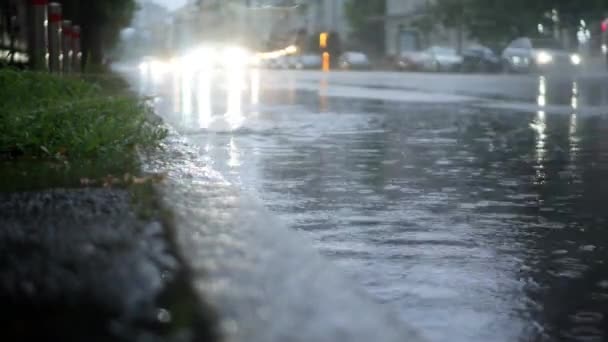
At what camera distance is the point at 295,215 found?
934cm

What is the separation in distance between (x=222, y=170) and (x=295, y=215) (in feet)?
10.5

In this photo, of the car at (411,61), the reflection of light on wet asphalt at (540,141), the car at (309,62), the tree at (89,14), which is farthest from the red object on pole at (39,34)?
the car at (309,62)

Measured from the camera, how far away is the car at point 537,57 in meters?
54.4

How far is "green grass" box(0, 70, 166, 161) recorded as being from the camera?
38.0ft

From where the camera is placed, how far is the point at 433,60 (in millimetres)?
63188

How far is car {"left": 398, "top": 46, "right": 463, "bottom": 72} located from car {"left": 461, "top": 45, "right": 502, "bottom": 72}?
0.85 metres

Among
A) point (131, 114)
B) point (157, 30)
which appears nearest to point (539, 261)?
point (131, 114)

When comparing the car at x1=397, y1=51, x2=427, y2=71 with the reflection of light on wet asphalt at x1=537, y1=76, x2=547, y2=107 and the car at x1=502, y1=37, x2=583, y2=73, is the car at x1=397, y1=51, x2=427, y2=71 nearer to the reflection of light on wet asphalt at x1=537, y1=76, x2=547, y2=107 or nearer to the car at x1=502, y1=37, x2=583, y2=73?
the car at x1=502, y1=37, x2=583, y2=73

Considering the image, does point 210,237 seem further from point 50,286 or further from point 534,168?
point 534,168

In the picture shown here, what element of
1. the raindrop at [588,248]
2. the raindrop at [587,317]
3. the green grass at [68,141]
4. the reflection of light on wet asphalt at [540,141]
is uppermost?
the green grass at [68,141]

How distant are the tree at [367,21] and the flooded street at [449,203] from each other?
70455mm

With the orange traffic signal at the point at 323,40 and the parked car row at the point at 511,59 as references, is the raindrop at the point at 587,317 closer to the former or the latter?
the parked car row at the point at 511,59

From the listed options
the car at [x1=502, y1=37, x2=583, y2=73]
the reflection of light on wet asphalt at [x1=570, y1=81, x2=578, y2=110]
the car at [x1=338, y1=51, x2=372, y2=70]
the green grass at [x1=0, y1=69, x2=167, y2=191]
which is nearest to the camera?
the green grass at [x1=0, y1=69, x2=167, y2=191]

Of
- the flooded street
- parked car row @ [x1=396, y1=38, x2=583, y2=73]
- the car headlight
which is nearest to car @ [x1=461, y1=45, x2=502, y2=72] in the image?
parked car row @ [x1=396, y1=38, x2=583, y2=73]
